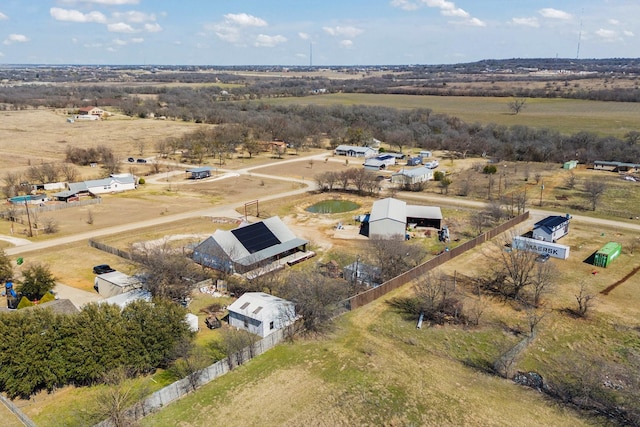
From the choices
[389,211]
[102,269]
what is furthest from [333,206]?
[102,269]

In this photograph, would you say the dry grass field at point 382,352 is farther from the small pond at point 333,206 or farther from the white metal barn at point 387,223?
the small pond at point 333,206

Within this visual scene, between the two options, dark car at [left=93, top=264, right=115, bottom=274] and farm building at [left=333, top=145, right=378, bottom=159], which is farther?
farm building at [left=333, top=145, right=378, bottom=159]

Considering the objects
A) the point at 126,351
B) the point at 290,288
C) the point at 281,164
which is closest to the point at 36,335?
the point at 126,351

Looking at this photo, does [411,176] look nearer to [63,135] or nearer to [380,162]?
[380,162]

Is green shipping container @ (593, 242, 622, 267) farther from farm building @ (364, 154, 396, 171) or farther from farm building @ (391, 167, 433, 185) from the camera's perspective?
farm building @ (364, 154, 396, 171)

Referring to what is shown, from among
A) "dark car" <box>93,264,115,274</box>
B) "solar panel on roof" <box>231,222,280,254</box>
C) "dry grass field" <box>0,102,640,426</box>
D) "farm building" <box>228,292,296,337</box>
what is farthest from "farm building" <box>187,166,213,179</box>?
"farm building" <box>228,292,296,337</box>

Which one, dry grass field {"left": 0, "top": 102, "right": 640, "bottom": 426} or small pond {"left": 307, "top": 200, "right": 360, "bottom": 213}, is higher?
dry grass field {"left": 0, "top": 102, "right": 640, "bottom": 426}
